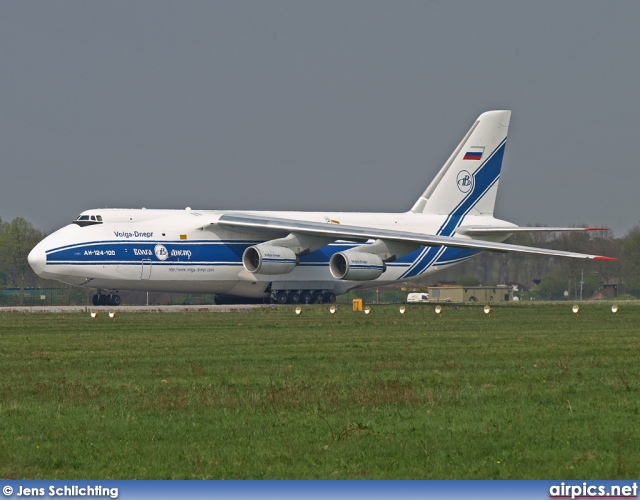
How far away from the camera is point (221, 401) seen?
1300 cm

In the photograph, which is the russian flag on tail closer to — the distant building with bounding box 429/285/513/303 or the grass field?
the distant building with bounding box 429/285/513/303

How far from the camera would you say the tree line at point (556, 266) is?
1944 inches

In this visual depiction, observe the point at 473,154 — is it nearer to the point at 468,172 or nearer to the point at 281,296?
the point at 468,172

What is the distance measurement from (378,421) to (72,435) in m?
3.11

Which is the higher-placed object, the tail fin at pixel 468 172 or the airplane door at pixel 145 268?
the tail fin at pixel 468 172

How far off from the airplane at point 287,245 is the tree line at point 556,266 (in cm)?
373

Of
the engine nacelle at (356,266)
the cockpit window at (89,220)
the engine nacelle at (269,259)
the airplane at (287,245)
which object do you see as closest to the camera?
the airplane at (287,245)

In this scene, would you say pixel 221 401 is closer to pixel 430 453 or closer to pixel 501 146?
pixel 430 453

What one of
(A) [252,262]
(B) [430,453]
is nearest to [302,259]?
(A) [252,262]

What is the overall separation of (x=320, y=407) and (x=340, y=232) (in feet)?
85.3

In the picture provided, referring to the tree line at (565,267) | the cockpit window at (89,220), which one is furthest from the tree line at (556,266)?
A: the cockpit window at (89,220)
